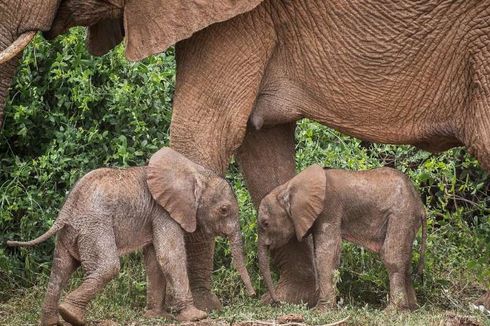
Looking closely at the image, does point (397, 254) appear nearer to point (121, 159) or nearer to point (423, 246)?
point (423, 246)

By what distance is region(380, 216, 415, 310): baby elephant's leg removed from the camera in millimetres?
8688

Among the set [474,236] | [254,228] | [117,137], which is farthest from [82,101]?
[474,236]

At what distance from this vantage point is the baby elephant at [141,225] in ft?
26.2

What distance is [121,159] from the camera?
1003cm

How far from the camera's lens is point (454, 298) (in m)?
9.36

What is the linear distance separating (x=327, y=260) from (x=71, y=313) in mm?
1393

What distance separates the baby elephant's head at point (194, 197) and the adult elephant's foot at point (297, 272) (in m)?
0.85

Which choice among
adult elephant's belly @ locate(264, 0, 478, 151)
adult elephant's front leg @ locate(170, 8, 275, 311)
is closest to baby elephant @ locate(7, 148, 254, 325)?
adult elephant's front leg @ locate(170, 8, 275, 311)

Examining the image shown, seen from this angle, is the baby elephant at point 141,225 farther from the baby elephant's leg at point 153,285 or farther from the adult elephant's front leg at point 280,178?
the adult elephant's front leg at point 280,178

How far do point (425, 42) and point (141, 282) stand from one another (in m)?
1.99

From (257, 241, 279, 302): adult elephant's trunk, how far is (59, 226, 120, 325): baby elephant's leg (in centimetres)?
88

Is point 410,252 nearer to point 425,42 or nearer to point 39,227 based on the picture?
point 425,42

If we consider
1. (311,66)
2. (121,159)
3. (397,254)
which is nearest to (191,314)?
(397,254)

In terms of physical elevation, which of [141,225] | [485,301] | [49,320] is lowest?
[485,301]
